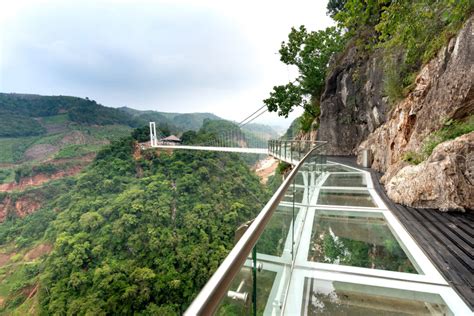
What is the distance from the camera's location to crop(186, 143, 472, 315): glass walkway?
0.61 metres

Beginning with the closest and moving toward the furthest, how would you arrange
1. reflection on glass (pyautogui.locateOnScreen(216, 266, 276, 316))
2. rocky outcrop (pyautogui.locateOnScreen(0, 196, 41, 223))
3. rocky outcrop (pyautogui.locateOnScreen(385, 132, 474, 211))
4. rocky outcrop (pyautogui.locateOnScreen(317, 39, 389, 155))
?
reflection on glass (pyautogui.locateOnScreen(216, 266, 276, 316)) → rocky outcrop (pyautogui.locateOnScreen(385, 132, 474, 211)) → rocky outcrop (pyautogui.locateOnScreen(317, 39, 389, 155)) → rocky outcrop (pyautogui.locateOnScreen(0, 196, 41, 223))

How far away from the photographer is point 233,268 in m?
0.50

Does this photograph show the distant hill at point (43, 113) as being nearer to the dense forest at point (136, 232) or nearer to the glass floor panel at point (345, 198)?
the dense forest at point (136, 232)

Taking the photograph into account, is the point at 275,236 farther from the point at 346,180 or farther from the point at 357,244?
the point at 346,180

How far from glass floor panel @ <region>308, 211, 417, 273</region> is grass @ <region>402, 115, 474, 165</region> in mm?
1549

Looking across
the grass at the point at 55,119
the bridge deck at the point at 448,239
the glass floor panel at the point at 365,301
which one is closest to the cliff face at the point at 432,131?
the bridge deck at the point at 448,239

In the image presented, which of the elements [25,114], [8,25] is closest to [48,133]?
[25,114]

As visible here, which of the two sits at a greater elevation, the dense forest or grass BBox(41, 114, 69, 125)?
grass BBox(41, 114, 69, 125)

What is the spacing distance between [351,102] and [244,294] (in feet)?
39.8

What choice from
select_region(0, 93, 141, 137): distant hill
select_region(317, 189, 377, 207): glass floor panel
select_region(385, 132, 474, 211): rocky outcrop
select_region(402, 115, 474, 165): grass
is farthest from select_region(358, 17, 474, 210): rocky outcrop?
select_region(0, 93, 141, 137): distant hill

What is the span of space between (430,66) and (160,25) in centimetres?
4418

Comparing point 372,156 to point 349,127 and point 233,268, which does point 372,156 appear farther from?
point 233,268

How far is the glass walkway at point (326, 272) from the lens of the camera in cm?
61

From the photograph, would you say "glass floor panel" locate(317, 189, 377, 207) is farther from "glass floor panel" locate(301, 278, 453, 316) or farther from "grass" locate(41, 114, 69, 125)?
"grass" locate(41, 114, 69, 125)
